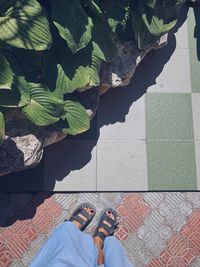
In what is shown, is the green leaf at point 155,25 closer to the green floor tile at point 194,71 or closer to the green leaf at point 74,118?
the green floor tile at point 194,71

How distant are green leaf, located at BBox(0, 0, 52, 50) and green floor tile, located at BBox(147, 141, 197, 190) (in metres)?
1.54

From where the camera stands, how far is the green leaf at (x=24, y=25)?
2.51 m

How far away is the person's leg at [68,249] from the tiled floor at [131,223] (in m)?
0.20

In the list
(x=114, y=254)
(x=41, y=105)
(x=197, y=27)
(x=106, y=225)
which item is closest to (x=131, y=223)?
(x=106, y=225)

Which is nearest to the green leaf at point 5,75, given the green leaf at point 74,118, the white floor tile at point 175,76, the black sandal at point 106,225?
the green leaf at point 74,118

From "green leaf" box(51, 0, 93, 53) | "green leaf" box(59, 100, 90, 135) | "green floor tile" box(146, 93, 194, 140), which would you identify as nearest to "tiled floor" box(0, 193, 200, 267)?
"green floor tile" box(146, 93, 194, 140)

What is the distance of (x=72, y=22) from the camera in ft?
8.98

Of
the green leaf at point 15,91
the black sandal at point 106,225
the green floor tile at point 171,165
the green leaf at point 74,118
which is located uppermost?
the green leaf at point 15,91

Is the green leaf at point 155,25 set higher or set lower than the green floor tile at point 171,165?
higher

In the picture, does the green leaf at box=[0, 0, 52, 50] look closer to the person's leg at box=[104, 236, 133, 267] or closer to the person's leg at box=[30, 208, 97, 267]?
the person's leg at box=[30, 208, 97, 267]

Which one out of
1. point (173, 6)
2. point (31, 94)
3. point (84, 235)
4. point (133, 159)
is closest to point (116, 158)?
point (133, 159)

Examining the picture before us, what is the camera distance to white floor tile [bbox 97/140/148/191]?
3.49 m

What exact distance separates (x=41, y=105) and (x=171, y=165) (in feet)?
4.74

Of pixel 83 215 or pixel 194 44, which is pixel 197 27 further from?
pixel 83 215
